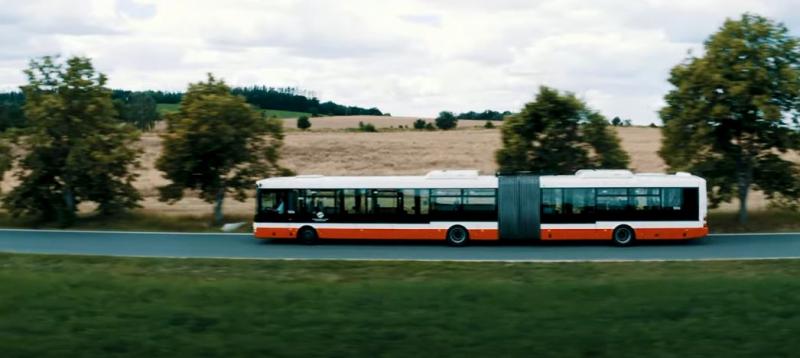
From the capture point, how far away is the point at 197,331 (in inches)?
448

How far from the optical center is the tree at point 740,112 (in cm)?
3005

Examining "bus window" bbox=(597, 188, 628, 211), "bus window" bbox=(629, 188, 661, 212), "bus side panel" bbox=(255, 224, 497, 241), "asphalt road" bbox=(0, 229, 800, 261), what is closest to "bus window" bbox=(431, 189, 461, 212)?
"bus side panel" bbox=(255, 224, 497, 241)

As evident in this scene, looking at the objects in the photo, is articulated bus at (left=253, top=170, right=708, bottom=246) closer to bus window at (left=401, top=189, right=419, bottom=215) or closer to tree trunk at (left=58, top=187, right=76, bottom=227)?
bus window at (left=401, top=189, right=419, bottom=215)

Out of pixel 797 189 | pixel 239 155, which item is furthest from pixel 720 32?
pixel 239 155

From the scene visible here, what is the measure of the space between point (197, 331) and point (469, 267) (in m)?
11.0

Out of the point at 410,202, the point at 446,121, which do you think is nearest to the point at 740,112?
the point at 410,202

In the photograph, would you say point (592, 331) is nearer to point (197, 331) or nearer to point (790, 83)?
point (197, 331)

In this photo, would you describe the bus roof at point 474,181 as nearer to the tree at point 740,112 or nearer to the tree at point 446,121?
the tree at point 740,112

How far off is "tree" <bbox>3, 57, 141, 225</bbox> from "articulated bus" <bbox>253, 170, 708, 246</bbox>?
325 inches

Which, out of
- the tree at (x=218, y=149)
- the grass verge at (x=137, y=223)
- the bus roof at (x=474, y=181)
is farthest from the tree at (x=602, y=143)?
the grass verge at (x=137, y=223)

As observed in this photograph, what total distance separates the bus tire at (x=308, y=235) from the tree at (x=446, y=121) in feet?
194

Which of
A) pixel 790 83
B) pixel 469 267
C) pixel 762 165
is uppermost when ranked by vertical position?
pixel 790 83

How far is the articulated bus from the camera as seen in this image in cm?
2761

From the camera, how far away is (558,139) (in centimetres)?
3266
